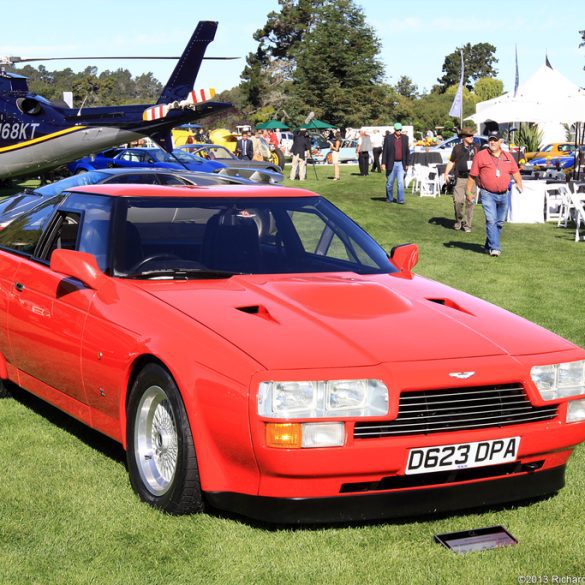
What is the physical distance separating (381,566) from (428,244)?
46.6ft

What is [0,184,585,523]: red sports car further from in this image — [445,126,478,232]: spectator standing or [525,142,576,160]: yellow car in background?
[525,142,576,160]: yellow car in background

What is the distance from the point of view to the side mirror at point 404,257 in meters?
5.93

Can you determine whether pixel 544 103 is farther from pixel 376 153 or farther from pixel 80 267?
pixel 80 267

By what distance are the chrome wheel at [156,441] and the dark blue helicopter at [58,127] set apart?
2460 centimetres

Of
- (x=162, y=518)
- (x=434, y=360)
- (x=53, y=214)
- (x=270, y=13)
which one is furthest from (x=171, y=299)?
(x=270, y=13)

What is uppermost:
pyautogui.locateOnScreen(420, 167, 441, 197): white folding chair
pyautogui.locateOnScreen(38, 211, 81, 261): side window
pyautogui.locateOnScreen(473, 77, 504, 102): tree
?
pyautogui.locateOnScreen(473, 77, 504, 102): tree

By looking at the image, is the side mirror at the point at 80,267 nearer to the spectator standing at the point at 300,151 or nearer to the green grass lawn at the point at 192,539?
the green grass lawn at the point at 192,539

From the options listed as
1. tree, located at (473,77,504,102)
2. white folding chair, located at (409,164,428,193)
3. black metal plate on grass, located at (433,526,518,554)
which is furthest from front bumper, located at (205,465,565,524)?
tree, located at (473,77,504,102)

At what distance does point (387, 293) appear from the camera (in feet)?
16.8

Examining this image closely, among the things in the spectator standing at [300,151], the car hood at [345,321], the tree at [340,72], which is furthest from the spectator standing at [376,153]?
the tree at [340,72]

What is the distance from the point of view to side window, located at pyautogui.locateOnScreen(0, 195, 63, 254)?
6.41 metres

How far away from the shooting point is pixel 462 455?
13.7 ft

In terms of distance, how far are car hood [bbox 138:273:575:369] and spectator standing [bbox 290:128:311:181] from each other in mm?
29381

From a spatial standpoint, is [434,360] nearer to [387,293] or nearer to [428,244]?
[387,293]
